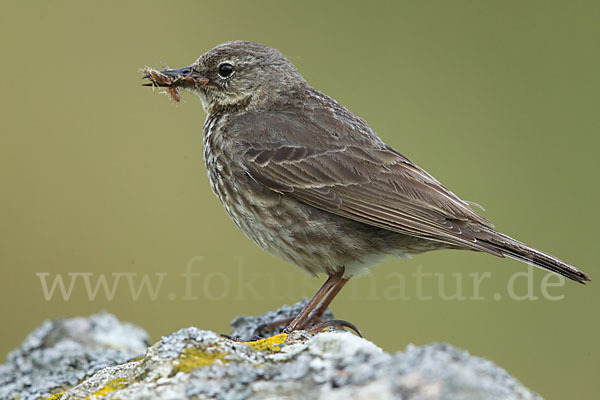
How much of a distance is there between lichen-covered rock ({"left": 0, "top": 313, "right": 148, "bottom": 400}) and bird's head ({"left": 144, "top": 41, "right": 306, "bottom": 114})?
1966 mm

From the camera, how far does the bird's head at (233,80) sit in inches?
233

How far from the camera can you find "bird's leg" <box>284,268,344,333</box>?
15.4 feet

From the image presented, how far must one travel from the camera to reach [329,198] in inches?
195

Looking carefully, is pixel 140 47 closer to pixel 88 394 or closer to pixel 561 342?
pixel 561 342

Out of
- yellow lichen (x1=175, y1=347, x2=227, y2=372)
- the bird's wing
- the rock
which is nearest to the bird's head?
the bird's wing

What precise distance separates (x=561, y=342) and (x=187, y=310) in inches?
171

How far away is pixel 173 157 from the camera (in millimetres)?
9727

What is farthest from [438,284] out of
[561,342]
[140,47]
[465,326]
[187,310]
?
[140,47]

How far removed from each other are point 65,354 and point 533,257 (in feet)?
9.62

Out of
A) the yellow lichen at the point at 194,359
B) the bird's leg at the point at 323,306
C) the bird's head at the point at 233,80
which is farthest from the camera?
the bird's head at the point at 233,80

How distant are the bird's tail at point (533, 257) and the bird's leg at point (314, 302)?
1078mm

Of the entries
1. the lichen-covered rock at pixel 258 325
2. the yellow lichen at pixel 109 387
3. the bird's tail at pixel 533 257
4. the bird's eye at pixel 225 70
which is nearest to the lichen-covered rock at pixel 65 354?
the lichen-covered rock at pixel 258 325

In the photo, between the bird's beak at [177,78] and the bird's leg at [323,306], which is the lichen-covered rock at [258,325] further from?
the bird's beak at [177,78]

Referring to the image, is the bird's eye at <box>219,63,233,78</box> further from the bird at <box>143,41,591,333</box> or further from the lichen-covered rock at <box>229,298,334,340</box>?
the lichen-covered rock at <box>229,298,334,340</box>
